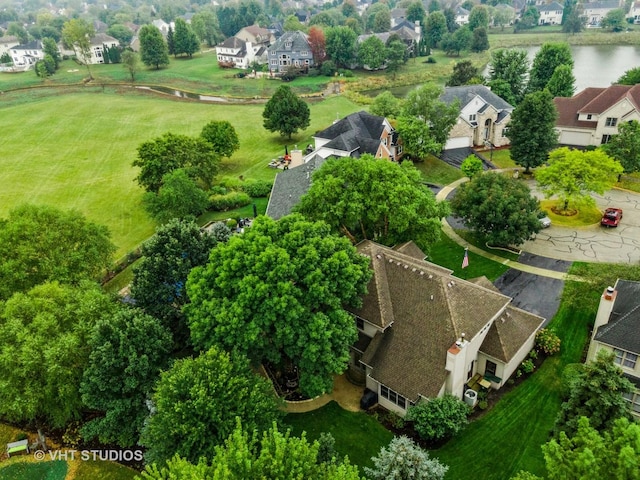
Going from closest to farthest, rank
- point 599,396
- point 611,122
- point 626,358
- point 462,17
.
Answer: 1. point 599,396
2. point 626,358
3. point 611,122
4. point 462,17

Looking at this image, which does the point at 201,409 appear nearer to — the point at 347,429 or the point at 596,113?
the point at 347,429

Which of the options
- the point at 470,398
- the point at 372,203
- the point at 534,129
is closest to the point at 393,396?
the point at 470,398

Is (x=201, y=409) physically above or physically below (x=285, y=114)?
below

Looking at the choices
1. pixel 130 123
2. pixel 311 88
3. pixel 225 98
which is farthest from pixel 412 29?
pixel 130 123

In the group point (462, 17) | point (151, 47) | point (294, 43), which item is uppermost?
point (462, 17)

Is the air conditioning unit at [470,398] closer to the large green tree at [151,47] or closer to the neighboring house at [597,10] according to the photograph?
the large green tree at [151,47]

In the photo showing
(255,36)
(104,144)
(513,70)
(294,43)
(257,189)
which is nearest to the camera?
(257,189)
